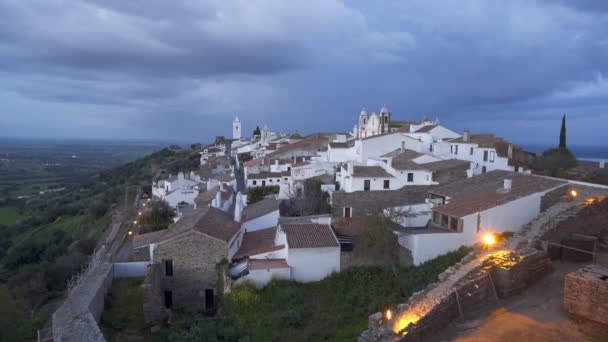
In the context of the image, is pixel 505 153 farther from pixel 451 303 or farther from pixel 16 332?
pixel 16 332

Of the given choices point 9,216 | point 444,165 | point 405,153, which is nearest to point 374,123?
point 405,153

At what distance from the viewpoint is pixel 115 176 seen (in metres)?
67.7

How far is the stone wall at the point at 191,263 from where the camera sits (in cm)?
1559

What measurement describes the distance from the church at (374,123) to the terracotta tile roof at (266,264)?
28.1m

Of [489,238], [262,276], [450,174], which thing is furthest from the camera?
[450,174]

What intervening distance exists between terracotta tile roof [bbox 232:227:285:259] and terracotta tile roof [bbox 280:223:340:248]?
0.68m

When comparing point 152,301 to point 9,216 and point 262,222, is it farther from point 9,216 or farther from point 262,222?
point 9,216

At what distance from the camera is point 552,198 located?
15.1 meters

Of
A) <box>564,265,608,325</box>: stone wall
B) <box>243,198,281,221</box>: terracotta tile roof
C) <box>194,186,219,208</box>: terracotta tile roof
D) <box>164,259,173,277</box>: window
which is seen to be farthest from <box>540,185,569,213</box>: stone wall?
<box>194,186,219,208</box>: terracotta tile roof

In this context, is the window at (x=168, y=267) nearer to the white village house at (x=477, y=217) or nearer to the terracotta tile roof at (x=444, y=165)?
the white village house at (x=477, y=217)

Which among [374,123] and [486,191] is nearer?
[486,191]

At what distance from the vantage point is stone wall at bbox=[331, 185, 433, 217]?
67.2 ft

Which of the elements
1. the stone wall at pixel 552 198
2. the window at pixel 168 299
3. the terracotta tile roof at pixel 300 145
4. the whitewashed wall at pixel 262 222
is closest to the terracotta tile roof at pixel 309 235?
the whitewashed wall at pixel 262 222

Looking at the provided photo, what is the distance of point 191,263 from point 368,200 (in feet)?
32.4
